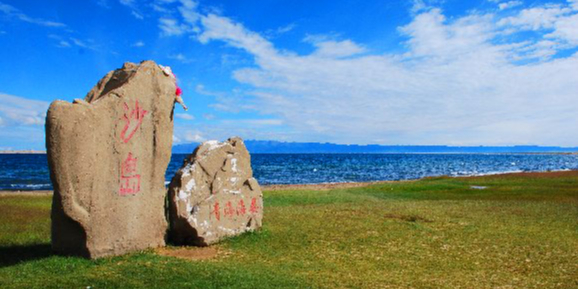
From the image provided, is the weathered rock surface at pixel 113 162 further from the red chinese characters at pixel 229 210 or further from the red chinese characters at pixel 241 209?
the red chinese characters at pixel 241 209

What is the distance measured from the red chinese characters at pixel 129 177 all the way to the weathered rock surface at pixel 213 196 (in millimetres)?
1424

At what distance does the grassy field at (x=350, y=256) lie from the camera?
10.1m

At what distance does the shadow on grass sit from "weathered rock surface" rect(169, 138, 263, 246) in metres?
3.60

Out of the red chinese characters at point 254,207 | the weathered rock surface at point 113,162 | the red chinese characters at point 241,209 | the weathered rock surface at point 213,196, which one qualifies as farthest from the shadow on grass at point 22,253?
the red chinese characters at point 254,207

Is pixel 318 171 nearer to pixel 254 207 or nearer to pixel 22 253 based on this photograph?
pixel 254 207

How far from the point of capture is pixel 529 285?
33.3 ft

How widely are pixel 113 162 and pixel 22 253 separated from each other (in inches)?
156

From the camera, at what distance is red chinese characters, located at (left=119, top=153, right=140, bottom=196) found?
40.6 feet

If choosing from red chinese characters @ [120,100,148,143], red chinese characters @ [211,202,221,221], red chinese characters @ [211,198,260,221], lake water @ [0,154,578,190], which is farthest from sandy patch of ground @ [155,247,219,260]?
lake water @ [0,154,578,190]

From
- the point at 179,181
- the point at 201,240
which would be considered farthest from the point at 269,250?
the point at 179,181

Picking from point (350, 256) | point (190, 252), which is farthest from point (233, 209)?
point (350, 256)

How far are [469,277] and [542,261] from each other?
116 inches

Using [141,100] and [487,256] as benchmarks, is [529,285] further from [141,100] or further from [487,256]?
[141,100]

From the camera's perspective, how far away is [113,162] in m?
12.2
